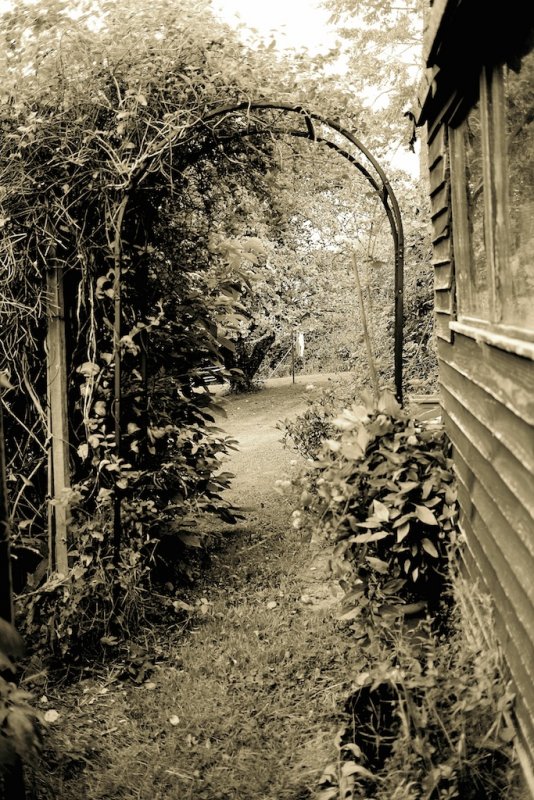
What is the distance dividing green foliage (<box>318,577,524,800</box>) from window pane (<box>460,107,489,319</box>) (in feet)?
4.24

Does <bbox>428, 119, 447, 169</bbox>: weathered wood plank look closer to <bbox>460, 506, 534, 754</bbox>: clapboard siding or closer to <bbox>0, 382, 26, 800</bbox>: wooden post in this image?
<bbox>460, 506, 534, 754</bbox>: clapboard siding

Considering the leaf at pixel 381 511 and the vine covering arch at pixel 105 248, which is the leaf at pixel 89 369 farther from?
the leaf at pixel 381 511

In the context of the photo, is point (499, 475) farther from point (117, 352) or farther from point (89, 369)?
point (89, 369)

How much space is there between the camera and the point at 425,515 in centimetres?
369

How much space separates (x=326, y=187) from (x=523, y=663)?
4.64 metres

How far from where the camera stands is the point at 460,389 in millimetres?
3660

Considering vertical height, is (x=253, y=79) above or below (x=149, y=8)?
below

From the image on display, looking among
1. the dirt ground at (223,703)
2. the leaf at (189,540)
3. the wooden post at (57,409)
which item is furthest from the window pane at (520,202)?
the leaf at (189,540)

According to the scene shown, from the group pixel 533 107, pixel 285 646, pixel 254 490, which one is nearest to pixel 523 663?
pixel 533 107

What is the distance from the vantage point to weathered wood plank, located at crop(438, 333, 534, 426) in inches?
84.4

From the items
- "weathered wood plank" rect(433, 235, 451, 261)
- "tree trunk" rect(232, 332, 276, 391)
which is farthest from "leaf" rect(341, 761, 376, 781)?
"tree trunk" rect(232, 332, 276, 391)

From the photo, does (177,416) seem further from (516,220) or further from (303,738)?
(516,220)

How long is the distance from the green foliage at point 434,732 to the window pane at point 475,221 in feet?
4.24

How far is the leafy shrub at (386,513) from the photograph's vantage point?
12.3ft
